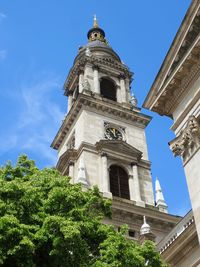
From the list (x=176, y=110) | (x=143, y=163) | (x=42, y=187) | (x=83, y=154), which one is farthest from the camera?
(x=143, y=163)

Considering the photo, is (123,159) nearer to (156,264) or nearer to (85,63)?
(85,63)

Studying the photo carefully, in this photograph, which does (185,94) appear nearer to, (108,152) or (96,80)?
(108,152)

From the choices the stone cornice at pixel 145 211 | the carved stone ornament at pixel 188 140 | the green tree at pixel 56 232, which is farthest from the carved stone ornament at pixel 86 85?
the green tree at pixel 56 232

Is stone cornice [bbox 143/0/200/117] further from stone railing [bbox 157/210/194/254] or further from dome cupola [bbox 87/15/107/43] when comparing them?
dome cupola [bbox 87/15/107/43]

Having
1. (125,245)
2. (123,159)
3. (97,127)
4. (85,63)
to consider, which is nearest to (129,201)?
(123,159)

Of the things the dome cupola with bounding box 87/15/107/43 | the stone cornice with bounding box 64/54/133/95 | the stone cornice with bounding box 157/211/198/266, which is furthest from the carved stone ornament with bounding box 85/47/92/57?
the stone cornice with bounding box 157/211/198/266

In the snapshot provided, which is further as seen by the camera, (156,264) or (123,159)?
(123,159)

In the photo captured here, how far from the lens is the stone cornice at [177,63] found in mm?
18172

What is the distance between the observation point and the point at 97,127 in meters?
43.0

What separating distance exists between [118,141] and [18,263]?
27.6m

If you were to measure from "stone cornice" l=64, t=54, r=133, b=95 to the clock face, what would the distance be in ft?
31.8

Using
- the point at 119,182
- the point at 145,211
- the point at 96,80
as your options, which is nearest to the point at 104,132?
the point at 119,182

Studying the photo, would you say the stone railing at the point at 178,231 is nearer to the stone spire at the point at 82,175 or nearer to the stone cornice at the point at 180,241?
the stone cornice at the point at 180,241

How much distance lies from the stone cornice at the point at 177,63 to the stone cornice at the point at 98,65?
30.9 meters
